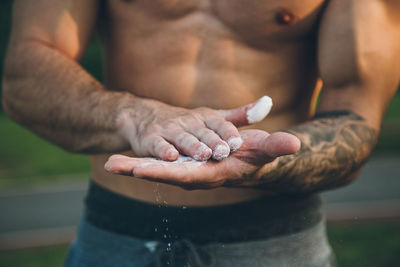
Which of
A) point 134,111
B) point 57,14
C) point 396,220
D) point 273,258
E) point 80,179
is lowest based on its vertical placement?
point 80,179

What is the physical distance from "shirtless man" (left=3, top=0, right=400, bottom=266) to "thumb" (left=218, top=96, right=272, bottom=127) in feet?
0.73

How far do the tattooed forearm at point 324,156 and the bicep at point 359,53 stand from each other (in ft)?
0.23

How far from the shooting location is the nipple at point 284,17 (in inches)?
62.1

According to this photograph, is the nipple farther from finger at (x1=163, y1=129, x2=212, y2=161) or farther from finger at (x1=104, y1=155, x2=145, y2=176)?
finger at (x1=104, y1=155, x2=145, y2=176)

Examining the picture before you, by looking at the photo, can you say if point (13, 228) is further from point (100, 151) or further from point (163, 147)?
point (163, 147)

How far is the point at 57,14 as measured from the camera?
163 cm

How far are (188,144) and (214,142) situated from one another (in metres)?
0.06

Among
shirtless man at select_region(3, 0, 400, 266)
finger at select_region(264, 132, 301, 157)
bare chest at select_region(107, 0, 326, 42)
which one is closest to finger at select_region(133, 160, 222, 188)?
finger at select_region(264, 132, 301, 157)

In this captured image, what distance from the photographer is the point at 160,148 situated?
3.82 feet

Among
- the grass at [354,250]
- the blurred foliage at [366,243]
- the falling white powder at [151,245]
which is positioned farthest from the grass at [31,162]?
the falling white powder at [151,245]

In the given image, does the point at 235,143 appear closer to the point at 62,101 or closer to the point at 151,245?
the point at 151,245

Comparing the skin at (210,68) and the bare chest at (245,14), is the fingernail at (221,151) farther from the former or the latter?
the bare chest at (245,14)

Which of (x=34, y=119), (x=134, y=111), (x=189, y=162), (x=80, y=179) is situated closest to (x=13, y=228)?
(x=80, y=179)

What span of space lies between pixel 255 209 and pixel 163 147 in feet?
1.67
